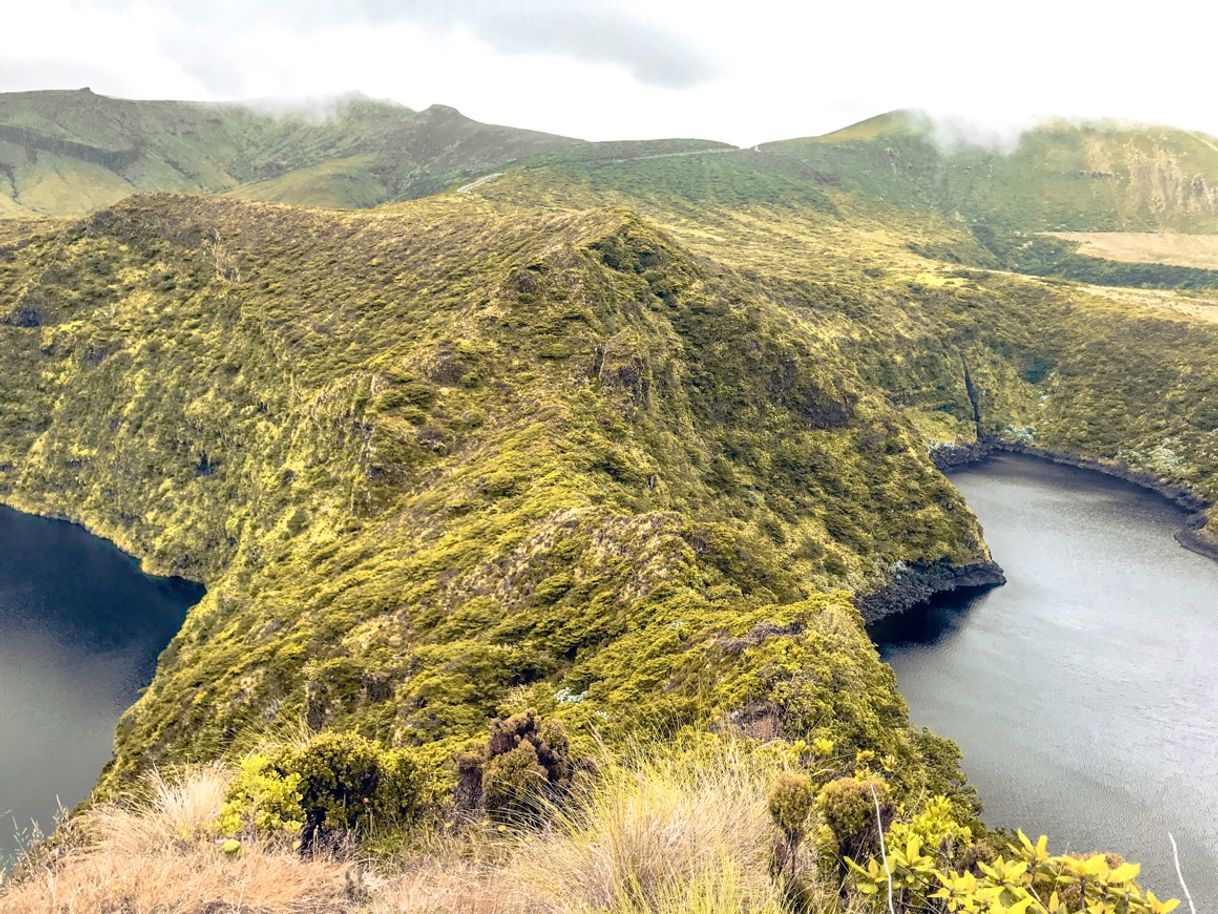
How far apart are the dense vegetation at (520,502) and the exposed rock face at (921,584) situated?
570 mm

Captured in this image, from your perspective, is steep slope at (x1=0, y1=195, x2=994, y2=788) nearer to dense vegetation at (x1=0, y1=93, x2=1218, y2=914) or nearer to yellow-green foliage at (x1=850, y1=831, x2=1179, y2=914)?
dense vegetation at (x1=0, y1=93, x2=1218, y2=914)

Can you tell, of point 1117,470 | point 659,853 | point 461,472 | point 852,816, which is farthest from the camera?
point 1117,470

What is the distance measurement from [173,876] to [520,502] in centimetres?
5406

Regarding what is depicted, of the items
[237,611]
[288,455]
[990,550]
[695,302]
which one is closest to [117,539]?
[288,455]

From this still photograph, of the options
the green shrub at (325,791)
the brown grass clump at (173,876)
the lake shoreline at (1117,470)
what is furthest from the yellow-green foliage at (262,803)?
the lake shoreline at (1117,470)

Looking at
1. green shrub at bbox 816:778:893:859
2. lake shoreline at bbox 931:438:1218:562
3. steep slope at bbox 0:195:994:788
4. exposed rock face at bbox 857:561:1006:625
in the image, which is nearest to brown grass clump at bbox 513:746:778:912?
green shrub at bbox 816:778:893:859

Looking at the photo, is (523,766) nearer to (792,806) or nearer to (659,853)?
(792,806)

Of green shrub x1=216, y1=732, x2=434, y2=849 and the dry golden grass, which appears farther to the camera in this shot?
green shrub x1=216, y1=732, x2=434, y2=849

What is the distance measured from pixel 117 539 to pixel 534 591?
308 feet

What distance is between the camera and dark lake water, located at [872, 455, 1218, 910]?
209ft

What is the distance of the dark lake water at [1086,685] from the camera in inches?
2512

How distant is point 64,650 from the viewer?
86.2 m

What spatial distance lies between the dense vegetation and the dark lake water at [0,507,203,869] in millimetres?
5100

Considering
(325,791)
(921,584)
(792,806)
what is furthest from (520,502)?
(921,584)
